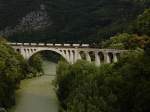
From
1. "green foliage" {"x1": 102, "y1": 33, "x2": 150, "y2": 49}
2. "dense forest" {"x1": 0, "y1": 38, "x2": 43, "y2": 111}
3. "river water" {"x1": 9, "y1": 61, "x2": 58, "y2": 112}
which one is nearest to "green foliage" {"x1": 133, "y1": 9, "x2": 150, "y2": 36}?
"green foliage" {"x1": 102, "y1": 33, "x2": 150, "y2": 49}

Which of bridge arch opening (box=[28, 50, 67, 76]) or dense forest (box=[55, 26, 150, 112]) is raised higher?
bridge arch opening (box=[28, 50, 67, 76])

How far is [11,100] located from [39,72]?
30.8 m

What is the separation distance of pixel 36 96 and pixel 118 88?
23.5m

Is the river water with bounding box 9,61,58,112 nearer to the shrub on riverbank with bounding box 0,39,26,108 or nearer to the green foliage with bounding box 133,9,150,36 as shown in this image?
the shrub on riverbank with bounding box 0,39,26,108

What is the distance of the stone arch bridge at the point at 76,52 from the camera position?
7838 centimetres

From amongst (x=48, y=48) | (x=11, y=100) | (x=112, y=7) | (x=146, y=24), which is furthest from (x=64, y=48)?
(x=112, y=7)

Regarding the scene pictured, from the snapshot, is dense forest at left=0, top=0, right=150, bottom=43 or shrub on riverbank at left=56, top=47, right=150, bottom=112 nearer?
shrub on riverbank at left=56, top=47, right=150, bottom=112

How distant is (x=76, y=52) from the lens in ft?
290

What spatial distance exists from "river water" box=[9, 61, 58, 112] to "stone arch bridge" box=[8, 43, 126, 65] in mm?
5864

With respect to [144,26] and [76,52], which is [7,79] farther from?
[76,52]

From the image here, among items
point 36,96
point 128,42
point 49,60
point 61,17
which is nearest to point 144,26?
point 128,42

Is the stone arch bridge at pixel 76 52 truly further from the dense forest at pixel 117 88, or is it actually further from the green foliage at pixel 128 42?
the dense forest at pixel 117 88

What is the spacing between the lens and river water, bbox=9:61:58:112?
2423 inches

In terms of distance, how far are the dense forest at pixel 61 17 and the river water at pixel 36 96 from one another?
2508 inches
